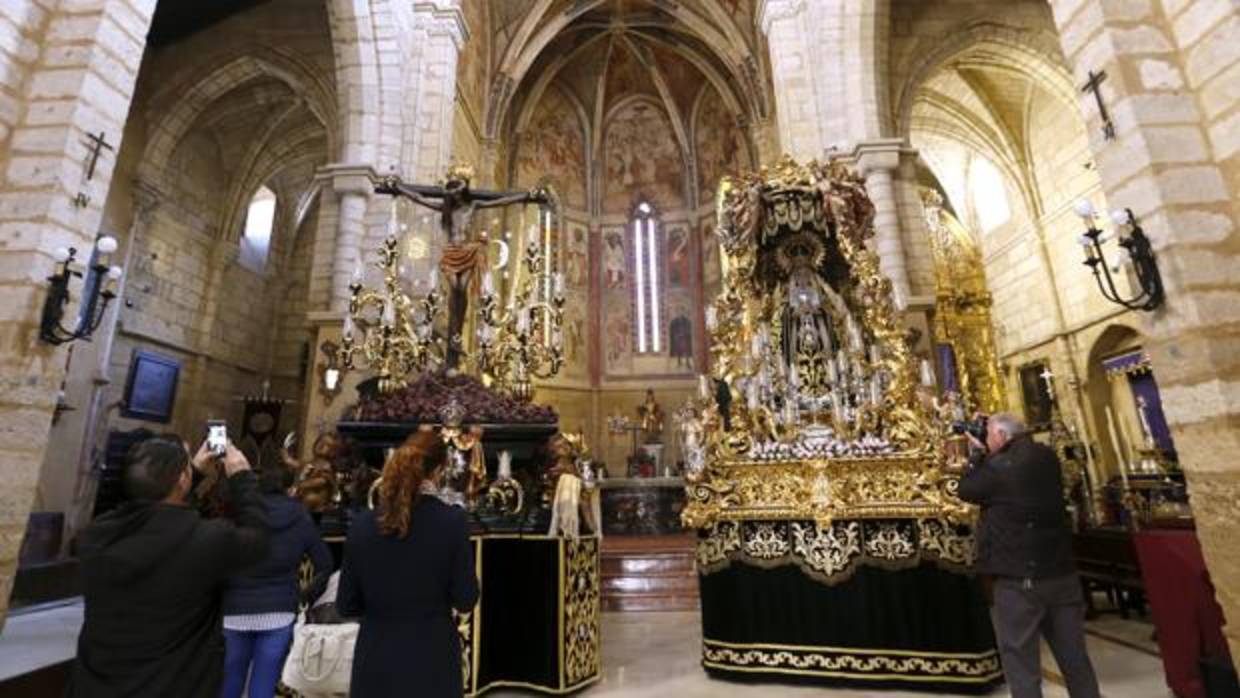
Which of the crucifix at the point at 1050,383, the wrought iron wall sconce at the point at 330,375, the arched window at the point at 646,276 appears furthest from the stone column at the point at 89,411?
the crucifix at the point at 1050,383

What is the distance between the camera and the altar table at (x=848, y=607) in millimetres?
3773

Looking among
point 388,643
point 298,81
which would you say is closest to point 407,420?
point 388,643

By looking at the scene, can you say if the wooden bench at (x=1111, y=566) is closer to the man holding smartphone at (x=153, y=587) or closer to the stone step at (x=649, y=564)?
the stone step at (x=649, y=564)

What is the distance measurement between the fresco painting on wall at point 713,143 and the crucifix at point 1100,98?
15038 millimetres

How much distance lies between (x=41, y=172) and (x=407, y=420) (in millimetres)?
2948

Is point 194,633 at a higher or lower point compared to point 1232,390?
lower

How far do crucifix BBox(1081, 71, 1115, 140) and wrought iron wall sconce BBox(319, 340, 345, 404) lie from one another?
7.93 meters

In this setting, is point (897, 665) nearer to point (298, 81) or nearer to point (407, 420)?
point (407, 420)

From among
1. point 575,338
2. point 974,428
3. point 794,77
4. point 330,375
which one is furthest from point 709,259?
point 974,428

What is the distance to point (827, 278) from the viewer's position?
6352 mm

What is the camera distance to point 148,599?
1.62 metres

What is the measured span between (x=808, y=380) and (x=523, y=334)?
2936mm

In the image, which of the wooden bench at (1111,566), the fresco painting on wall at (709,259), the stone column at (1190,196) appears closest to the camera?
the stone column at (1190,196)

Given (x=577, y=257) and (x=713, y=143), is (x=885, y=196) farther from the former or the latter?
(x=713, y=143)
